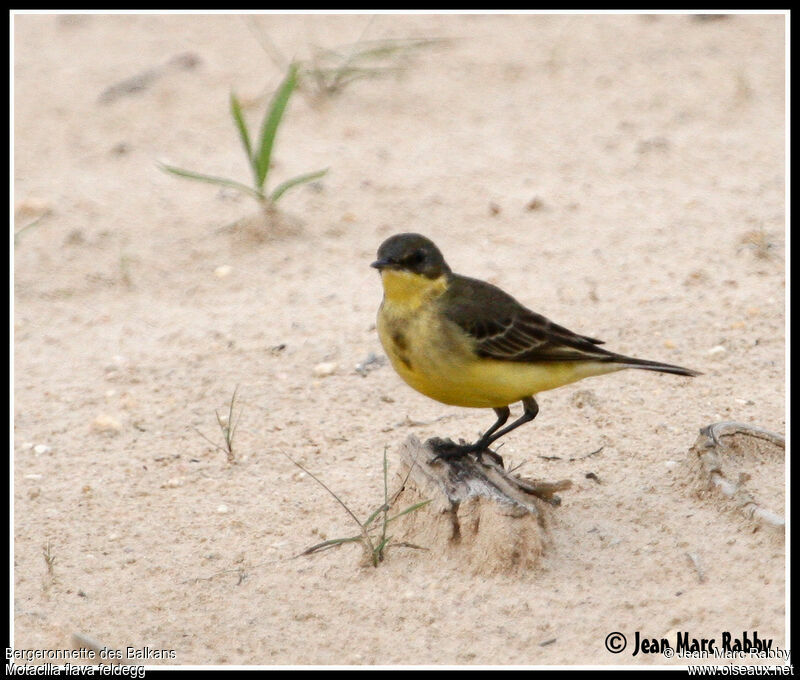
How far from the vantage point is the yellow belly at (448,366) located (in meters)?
5.51

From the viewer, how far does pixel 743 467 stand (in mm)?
5602

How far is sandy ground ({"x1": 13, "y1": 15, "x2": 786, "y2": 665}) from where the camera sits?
518cm

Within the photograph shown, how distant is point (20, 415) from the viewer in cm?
718

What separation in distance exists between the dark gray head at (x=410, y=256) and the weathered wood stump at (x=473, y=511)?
31.9 inches

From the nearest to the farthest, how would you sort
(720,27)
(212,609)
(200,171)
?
(212,609), (200,171), (720,27)

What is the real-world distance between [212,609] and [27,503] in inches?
58.1

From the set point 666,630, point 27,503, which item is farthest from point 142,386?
point 666,630

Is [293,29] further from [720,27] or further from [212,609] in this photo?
[212,609]

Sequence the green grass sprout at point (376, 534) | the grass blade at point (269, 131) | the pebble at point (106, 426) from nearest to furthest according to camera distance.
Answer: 1. the green grass sprout at point (376, 534)
2. the pebble at point (106, 426)
3. the grass blade at point (269, 131)

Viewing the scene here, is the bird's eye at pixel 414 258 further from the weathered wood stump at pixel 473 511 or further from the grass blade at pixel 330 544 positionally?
the grass blade at pixel 330 544

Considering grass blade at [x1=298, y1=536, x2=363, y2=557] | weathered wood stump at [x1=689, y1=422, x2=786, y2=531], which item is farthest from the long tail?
grass blade at [x1=298, y1=536, x2=363, y2=557]

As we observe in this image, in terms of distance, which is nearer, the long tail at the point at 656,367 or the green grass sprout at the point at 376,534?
the green grass sprout at the point at 376,534

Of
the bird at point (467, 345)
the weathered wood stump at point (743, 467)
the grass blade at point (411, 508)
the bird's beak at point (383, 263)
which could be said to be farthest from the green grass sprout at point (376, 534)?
the weathered wood stump at point (743, 467)
